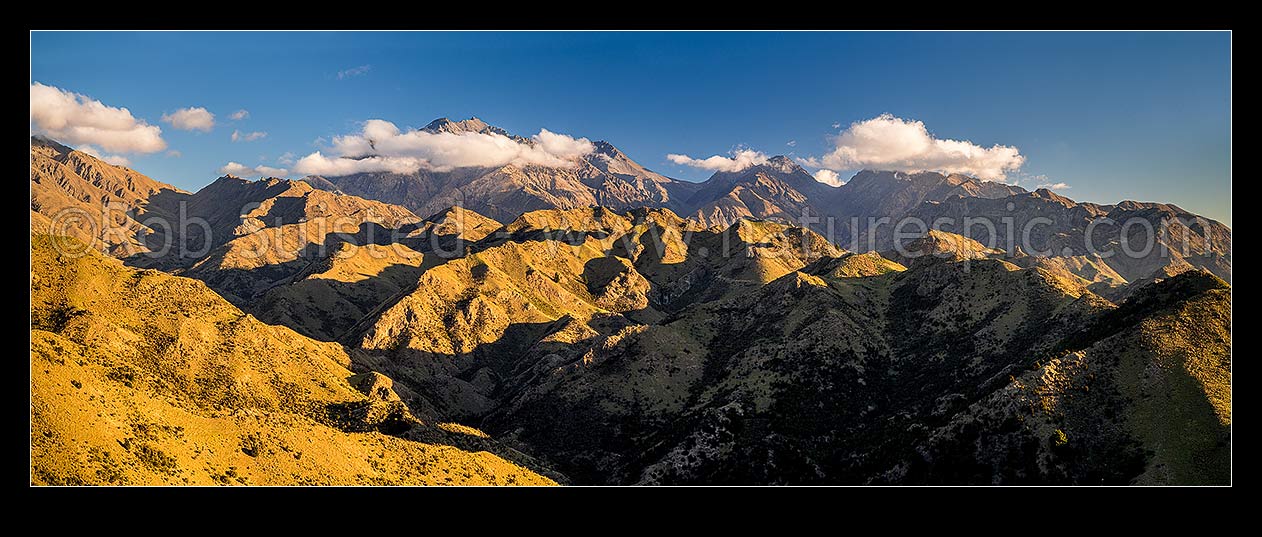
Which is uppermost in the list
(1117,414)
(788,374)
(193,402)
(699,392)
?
(193,402)

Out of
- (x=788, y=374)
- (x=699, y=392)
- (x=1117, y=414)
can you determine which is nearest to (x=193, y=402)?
(x=699, y=392)

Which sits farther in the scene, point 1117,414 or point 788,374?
point 788,374

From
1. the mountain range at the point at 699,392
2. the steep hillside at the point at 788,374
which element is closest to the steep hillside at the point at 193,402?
the mountain range at the point at 699,392

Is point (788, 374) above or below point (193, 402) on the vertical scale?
below

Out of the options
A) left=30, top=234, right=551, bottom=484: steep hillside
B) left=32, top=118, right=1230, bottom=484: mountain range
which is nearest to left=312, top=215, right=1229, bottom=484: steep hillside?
left=32, top=118, right=1230, bottom=484: mountain range

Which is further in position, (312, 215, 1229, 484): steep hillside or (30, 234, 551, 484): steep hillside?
(312, 215, 1229, 484): steep hillside

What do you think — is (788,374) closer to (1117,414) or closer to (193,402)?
(1117,414)

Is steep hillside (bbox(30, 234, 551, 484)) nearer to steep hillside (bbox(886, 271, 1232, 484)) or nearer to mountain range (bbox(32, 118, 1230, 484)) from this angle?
mountain range (bbox(32, 118, 1230, 484))

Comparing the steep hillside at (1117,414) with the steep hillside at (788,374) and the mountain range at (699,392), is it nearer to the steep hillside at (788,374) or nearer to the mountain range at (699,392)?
the mountain range at (699,392)
